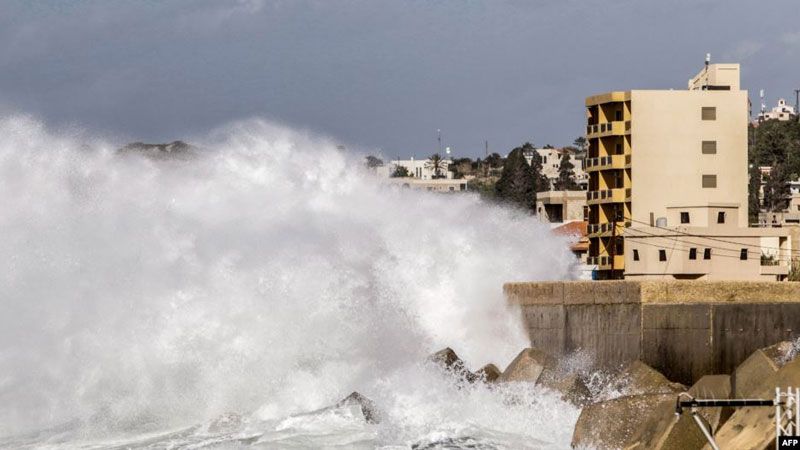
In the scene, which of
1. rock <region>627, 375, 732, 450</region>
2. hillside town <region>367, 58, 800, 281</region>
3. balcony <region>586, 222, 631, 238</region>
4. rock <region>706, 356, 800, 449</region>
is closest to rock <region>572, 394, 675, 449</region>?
rock <region>627, 375, 732, 450</region>

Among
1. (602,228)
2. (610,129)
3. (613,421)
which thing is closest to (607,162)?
(610,129)

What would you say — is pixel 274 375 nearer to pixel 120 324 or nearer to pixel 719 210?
pixel 120 324

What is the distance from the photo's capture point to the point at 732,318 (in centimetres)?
→ 2289

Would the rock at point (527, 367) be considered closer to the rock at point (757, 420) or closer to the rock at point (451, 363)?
the rock at point (451, 363)

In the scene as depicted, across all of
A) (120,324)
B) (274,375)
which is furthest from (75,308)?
(274,375)

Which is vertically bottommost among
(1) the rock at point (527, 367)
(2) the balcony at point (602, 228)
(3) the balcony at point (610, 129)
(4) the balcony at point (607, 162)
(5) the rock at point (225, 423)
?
(5) the rock at point (225, 423)

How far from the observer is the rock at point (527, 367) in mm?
21609

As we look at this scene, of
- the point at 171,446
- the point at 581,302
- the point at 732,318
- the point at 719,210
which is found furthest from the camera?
the point at 719,210

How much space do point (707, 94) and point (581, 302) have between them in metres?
33.9

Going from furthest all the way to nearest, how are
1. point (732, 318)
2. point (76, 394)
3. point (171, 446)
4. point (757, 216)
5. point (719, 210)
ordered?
point (757, 216) < point (719, 210) < point (732, 318) < point (76, 394) < point (171, 446)

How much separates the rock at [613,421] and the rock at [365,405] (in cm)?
240

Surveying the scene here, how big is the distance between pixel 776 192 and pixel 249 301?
97622 mm

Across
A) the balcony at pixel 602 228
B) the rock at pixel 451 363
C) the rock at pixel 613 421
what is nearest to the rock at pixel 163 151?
the rock at pixel 451 363

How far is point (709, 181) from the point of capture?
5725 cm
